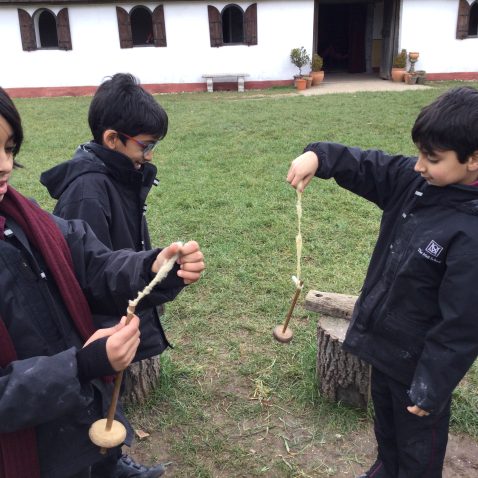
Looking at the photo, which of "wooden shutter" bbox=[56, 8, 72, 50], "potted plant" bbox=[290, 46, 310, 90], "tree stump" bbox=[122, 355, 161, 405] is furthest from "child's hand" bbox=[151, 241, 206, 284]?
"wooden shutter" bbox=[56, 8, 72, 50]

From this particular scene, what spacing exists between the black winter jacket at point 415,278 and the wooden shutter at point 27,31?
1610cm

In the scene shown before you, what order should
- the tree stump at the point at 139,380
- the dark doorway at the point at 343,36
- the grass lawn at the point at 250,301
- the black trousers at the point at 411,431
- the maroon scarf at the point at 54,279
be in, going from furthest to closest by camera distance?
the dark doorway at the point at 343,36 → the tree stump at the point at 139,380 → the grass lawn at the point at 250,301 → the black trousers at the point at 411,431 → the maroon scarf at the point at 54,279

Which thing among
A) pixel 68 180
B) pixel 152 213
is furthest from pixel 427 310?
pixel 152 213

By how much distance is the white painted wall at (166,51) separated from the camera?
51.6ft

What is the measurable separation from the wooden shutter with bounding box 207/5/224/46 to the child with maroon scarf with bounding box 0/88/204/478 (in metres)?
15.3

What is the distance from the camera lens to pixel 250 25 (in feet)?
51.8

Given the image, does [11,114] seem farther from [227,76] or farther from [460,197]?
[227,76]

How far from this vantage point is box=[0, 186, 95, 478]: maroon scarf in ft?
4.89

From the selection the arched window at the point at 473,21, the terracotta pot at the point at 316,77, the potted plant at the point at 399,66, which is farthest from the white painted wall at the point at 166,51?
the arched window at the point at 473,21

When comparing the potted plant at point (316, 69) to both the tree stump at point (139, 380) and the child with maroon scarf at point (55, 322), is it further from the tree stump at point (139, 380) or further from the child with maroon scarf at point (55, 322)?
Result: the child with maroon scarf at point (55, 322)

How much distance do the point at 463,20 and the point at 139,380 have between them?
54.0 ft

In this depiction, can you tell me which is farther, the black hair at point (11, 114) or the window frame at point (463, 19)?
the window frame at point (463, 19)

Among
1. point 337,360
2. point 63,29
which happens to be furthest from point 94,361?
point 63,29

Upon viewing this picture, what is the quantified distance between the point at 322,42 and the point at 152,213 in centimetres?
1746
